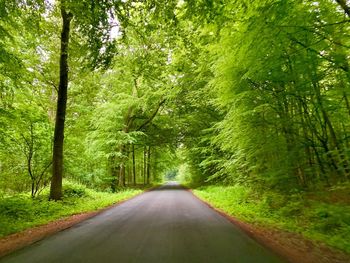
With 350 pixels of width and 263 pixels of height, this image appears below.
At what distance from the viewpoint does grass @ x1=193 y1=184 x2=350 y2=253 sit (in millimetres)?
7742

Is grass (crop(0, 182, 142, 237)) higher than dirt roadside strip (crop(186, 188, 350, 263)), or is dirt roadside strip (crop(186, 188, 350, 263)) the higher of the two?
grass (crop(0, 182, 142, 237))

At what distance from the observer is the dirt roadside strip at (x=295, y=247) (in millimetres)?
5644

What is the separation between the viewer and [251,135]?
1290 centimetres

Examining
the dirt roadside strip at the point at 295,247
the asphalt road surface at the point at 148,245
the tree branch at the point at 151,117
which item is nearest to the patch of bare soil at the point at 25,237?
the asphalt road surface at the point at 148,245

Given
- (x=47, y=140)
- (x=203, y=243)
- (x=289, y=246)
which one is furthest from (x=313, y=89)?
(x=47, y=140)

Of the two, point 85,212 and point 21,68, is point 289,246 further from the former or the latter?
point 21,68

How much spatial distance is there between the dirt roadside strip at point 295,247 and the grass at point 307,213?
0.36 meters

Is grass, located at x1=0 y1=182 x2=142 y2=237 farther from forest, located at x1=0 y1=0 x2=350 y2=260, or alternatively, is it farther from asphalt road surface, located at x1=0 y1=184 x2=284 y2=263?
asphalt road surface, located at x1=0 y1=184 x2=284 y2=263

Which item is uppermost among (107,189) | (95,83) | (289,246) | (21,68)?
(95,83)

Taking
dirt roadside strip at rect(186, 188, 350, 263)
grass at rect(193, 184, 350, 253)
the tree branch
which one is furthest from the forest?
the tree branch

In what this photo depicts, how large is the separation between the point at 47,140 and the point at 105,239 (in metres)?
10.5

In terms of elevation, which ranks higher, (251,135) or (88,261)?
(251,135)

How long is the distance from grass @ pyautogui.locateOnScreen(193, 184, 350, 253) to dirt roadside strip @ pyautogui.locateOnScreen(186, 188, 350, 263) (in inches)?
14.0

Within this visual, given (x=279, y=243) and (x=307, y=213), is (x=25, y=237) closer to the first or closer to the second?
(x=279, y=243)
